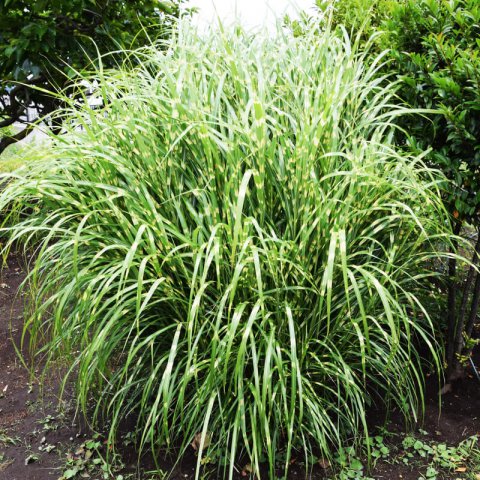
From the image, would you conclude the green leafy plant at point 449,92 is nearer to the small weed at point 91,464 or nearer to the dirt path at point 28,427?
the small weed at point 91,464

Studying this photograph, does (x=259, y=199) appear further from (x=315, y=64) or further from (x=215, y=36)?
(x=215, y=36)

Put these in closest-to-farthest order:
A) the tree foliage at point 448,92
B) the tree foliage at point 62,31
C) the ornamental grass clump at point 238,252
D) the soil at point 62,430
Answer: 1. the ornamental grass clump at point 238,252
2. the soil at point 62,430
3. the tree foliage at point 448,92
4. the tree foliage at point 62,31

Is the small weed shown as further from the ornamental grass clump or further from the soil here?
the ornamental grass clump

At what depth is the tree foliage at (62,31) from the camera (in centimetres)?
366

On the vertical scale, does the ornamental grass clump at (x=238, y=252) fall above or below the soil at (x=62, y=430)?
above

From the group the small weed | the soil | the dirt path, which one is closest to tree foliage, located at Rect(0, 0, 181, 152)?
the dirt path

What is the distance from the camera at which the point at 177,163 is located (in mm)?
2117

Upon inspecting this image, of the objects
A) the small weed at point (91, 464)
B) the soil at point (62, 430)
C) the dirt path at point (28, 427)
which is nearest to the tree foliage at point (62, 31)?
the dirt path at point (28, 427)

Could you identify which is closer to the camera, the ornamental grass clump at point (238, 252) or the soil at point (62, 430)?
the ornamental grass clump at point (238, 252)

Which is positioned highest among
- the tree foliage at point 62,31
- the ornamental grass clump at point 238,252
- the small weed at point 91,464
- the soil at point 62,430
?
the tree foliage at point 62,31

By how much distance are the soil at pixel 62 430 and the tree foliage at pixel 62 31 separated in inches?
68.7

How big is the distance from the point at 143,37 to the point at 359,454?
366 cm

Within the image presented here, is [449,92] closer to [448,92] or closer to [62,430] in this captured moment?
[448,92]

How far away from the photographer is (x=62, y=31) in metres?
3.89
